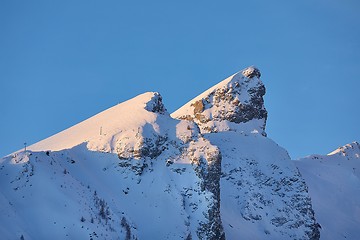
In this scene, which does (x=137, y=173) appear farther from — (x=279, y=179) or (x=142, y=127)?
(x=279, y=179)

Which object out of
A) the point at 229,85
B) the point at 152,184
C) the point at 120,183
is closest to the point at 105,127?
the point at 120,183

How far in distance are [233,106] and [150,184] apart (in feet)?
189

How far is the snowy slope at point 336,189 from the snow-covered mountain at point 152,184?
69 cm

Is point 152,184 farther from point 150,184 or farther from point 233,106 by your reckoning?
point 233,106

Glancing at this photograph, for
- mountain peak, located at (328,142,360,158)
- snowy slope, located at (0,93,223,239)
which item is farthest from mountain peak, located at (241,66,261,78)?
snowy slope, located at (0,93,223,239)

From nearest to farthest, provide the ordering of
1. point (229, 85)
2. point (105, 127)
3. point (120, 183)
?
point (120, 183)
point (105, 127)
point (229, 85)

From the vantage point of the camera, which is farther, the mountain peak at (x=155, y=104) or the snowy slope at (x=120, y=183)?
the mountain peak at (x=155, y=104)

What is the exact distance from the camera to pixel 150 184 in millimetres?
94250

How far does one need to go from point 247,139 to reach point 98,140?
38271 millimetres

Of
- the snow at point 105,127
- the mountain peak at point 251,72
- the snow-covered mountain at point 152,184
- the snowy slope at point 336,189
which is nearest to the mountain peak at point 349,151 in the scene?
the snowy slope at point 336,189

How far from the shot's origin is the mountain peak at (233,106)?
147 m

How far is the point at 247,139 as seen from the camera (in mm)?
130250

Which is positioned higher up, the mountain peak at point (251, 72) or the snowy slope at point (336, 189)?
the mountain peak at point (251, 72)

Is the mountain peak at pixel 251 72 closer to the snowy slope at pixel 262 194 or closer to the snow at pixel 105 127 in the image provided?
the snowy slope at pixel 262 194
